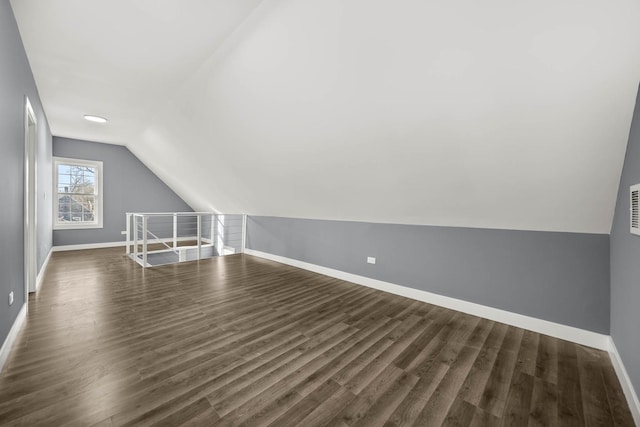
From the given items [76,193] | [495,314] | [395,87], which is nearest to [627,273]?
[495,314]

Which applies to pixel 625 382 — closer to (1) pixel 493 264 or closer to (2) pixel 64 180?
(1) pixel 493 264

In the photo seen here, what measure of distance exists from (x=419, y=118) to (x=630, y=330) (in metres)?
1.96

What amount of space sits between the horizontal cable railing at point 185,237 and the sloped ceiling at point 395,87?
2829 millimetres

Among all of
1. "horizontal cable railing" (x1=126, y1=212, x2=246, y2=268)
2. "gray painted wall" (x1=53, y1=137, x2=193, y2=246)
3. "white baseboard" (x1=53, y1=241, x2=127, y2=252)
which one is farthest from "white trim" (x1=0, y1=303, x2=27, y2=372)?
"gray painted wall" (x1=53, y1=137, x2=193, y2=246)

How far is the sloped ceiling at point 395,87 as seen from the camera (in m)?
1.48

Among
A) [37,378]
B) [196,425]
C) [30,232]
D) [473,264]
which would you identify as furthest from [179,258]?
[473,264]

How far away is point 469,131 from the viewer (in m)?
2.03

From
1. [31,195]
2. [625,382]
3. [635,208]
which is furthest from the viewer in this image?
[31,195]

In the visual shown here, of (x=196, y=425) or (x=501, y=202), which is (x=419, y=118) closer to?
(x=501, y=202)

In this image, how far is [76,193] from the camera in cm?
608

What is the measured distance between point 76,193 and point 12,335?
526 cm

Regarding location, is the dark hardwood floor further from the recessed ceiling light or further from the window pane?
the window pane

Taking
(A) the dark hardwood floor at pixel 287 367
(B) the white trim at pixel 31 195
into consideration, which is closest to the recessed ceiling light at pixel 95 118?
(B) the white trim at pixel 31 195

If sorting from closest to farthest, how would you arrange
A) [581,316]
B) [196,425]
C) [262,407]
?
[196,425] → [262,407] → [581,316]
